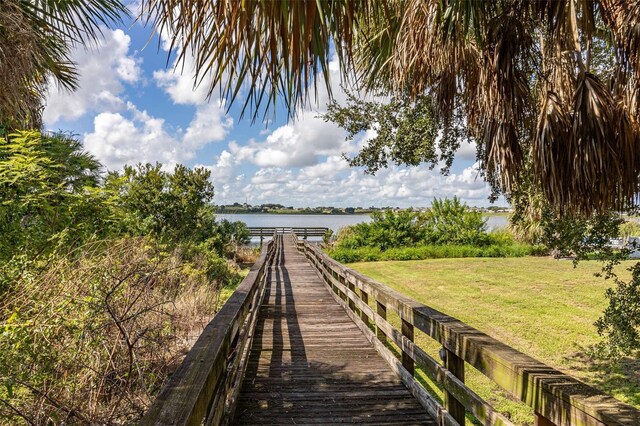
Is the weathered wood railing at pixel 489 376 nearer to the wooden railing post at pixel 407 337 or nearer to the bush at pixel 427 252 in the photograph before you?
the wooden railing post at pixel 407 337

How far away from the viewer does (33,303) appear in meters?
3.91

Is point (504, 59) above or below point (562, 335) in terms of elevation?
above

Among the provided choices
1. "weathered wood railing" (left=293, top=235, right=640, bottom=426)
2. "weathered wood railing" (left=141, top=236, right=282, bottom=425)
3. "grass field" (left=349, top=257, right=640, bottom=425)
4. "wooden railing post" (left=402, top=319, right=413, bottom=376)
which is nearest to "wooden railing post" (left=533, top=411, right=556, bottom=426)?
"weathered wood railing" (left=293, top=235, right=640, bottom=426)

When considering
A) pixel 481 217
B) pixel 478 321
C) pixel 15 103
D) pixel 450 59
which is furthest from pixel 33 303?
pixel 481 217

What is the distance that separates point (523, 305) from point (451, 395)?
32.2 ft

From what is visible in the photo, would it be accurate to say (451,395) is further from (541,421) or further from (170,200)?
(170,200)

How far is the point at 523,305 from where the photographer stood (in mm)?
11133

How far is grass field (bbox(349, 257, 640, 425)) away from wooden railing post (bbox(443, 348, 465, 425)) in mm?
2942

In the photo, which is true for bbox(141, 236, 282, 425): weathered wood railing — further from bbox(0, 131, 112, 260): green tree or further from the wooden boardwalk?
bbox(0, 131, 112, 260): green tree

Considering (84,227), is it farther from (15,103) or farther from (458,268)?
(458,268)

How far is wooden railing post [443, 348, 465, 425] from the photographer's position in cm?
267

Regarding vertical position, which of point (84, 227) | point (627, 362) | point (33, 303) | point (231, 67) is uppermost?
point (231, 67)

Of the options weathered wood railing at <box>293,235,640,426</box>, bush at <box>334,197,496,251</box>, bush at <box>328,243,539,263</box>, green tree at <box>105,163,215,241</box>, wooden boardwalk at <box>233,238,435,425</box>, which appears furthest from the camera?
bush at <box>334,197,496,251</box>

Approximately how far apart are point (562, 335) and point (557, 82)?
257 inches
